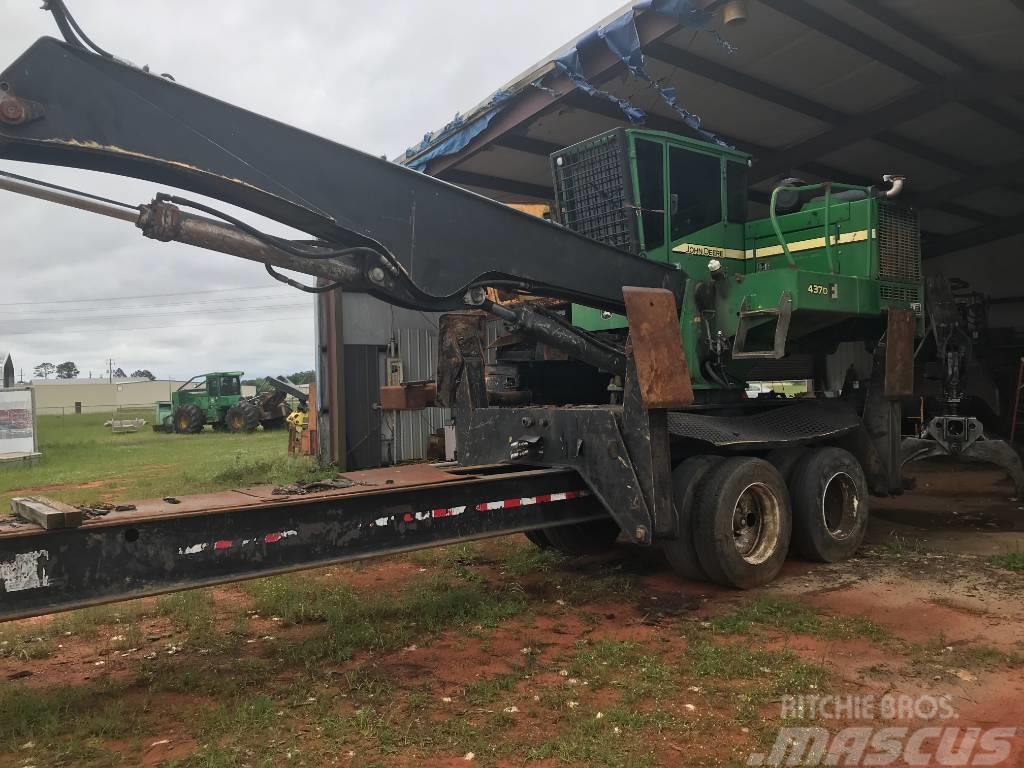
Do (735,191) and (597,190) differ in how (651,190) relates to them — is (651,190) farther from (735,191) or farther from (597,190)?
(735,191)

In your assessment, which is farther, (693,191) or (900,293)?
(900,293)

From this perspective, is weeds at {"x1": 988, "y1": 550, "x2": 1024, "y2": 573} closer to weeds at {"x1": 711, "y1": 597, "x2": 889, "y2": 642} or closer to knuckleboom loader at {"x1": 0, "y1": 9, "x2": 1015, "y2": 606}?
knuckleboom loader at {"x1": 0, "y1": 9, "x2": 1015, "y2": 606}

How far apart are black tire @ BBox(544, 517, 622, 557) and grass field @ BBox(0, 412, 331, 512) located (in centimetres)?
663

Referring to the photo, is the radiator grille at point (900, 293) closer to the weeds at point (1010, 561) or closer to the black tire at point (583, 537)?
the weeds at point (1010, 561)

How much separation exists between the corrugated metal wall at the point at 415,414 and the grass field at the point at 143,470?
1.62m

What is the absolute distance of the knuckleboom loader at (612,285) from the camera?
406 centimetres

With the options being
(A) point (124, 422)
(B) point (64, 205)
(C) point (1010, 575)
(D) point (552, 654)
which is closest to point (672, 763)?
(D) point (552, 654)

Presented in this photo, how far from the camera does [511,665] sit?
14.8ft

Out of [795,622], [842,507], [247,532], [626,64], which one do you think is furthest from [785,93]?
[247,532]

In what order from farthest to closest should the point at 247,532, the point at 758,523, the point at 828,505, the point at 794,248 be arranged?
the point at 794,248 < the point at 828,505 < the point at 758,523 < the point at 247,532

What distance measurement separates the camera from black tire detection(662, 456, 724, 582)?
19.0 feet

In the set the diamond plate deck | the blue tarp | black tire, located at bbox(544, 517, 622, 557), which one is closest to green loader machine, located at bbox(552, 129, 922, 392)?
the diamond plate deck

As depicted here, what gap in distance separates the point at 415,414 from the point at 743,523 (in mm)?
9350

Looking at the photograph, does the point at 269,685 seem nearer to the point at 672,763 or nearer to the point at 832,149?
the point at 672,763
